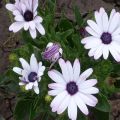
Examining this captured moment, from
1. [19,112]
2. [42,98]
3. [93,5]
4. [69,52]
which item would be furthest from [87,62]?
[93,5]

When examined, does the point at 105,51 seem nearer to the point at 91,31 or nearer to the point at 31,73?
the point at 91,31

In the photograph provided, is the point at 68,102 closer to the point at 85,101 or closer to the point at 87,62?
the point at 85,101

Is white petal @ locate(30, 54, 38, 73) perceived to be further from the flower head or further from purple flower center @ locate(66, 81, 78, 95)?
purple flower center @ locate(66, 81, 78, 95)

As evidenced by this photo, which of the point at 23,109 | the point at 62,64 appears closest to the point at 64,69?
the point at 62,64

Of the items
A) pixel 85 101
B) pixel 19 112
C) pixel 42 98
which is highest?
pixel 85 101

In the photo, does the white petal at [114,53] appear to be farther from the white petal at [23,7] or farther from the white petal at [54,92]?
the white petal at [23,7]

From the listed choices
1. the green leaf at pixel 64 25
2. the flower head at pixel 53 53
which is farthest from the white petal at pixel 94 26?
the green leaf at pixel 64 25

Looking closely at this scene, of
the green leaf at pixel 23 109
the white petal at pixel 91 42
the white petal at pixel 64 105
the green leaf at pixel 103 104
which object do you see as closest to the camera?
the white petal at pixel 64 105

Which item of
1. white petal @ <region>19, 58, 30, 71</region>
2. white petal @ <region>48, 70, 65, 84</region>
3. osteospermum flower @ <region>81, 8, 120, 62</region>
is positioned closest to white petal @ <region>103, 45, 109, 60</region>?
osteospermum flower @ <region>81, 8, 120, 62</region>
